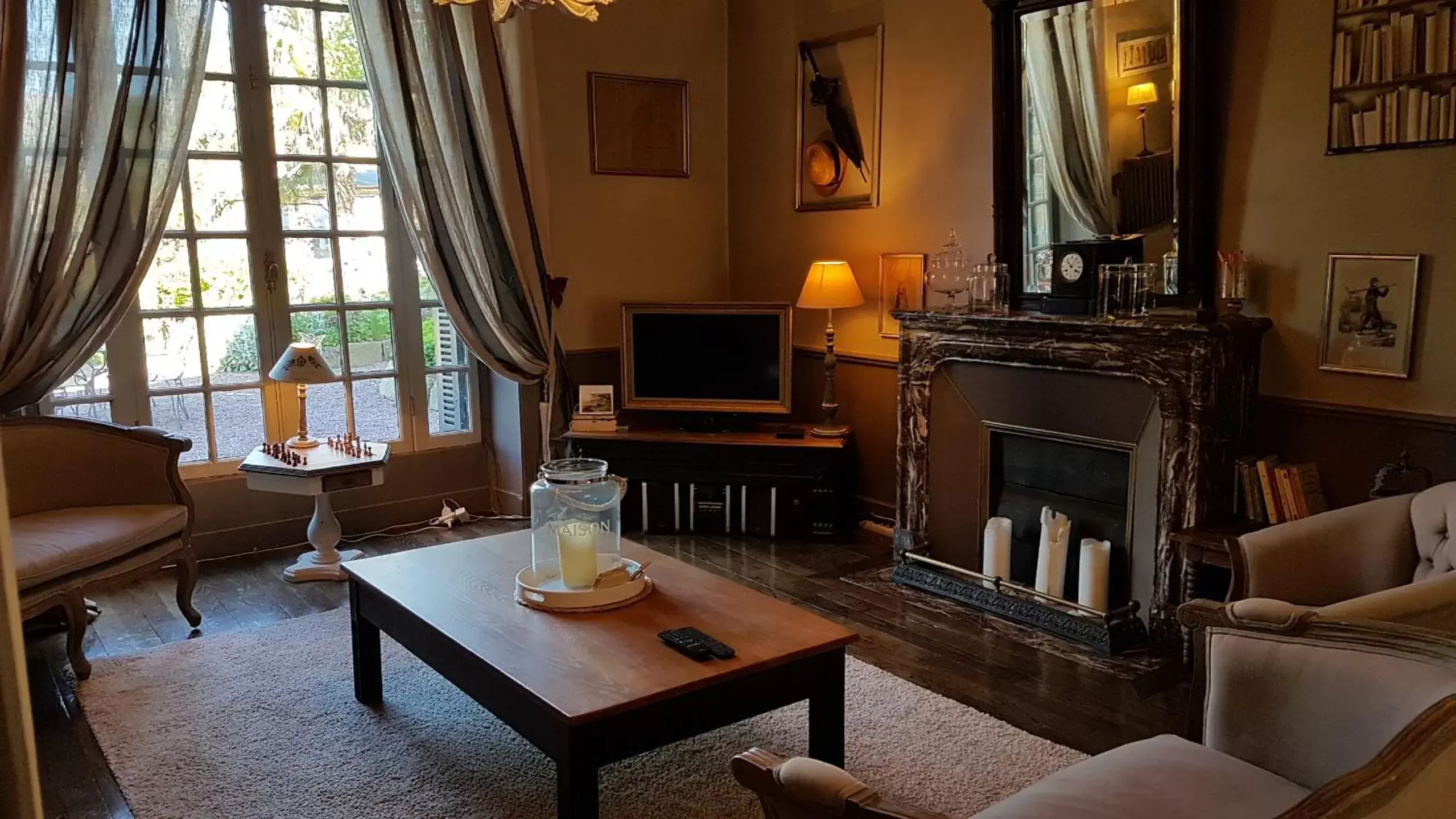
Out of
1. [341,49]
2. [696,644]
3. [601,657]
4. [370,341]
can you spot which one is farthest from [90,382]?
[696,644]

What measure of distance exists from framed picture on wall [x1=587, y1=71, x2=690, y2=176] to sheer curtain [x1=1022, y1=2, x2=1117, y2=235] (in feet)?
6.76


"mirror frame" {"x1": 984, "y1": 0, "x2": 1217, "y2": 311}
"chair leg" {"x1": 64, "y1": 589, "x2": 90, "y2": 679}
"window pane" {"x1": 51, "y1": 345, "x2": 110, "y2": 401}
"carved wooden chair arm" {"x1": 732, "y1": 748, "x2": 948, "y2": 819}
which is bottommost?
"chair leg" {"x1": 64, "y1": 589, "x2": 90, "y2": 679}

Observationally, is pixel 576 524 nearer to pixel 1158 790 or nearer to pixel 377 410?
pixel 1158 790

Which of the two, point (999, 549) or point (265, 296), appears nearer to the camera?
point (999, 549)

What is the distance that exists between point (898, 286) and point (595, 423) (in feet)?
5.24

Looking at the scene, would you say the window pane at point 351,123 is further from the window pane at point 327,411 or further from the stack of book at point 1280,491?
the stack of book at point 1280,491

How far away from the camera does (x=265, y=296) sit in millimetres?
4488

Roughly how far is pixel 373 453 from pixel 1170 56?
3.36 metres

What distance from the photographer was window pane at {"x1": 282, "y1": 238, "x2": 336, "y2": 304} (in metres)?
4.55

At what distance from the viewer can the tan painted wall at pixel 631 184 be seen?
501 cm

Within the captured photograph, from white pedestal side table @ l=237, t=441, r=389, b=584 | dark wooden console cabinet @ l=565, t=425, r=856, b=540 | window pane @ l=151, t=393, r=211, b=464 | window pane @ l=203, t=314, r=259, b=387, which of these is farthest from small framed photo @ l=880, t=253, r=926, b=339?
window pane @ l=151, t=393, r=211, b=464

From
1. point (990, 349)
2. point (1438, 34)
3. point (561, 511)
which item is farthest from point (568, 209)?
point (1438, 34)

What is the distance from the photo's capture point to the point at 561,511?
2.69 m

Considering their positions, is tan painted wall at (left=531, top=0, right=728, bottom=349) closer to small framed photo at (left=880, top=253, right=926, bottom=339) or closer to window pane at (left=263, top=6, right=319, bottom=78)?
window pane at (left=263, top=6, right=319, bottom=78)
